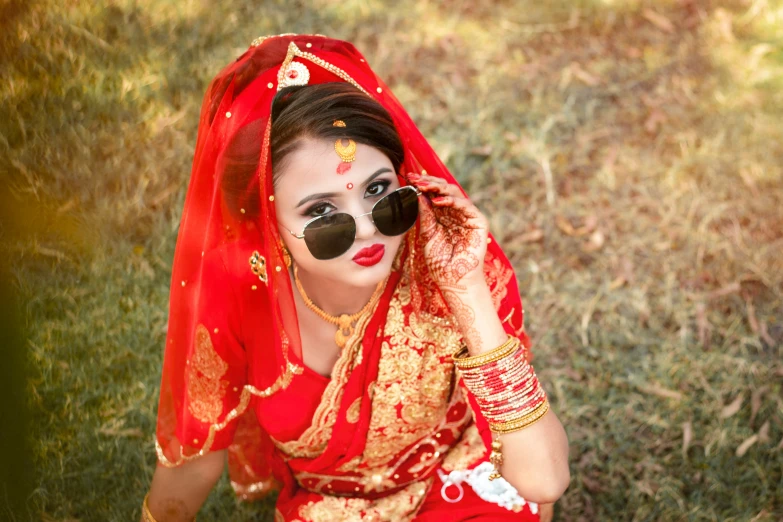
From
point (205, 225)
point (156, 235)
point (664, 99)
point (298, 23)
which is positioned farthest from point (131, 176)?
point (664, 99)

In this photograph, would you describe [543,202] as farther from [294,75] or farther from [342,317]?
[294,75]

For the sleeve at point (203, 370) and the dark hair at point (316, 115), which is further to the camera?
the sleeve at point (203, 370)

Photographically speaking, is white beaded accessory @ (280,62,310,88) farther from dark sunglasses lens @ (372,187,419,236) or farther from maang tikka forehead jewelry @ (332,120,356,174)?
dark sunglasses lens @ (372,187,419,236)

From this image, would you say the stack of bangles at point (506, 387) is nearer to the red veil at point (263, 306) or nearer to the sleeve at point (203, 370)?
the red veil at point (263, 306)

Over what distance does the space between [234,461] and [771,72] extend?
3.77 metres

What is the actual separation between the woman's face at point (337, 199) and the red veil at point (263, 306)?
0.05 metres

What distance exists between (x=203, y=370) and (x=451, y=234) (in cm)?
75

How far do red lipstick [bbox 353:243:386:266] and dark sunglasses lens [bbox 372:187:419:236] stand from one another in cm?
5

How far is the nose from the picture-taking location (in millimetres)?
1761

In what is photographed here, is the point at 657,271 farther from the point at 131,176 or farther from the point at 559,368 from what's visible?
the point at 131,176

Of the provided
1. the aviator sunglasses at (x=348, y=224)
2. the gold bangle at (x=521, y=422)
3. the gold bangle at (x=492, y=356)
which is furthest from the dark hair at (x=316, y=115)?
the gold bangle at (x=521, y=422)

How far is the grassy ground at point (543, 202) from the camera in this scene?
9.66 feet

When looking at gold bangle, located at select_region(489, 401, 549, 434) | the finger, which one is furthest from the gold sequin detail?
gold bangle, located at select_region(489, 401, 549, 434)

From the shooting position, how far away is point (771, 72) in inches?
168
